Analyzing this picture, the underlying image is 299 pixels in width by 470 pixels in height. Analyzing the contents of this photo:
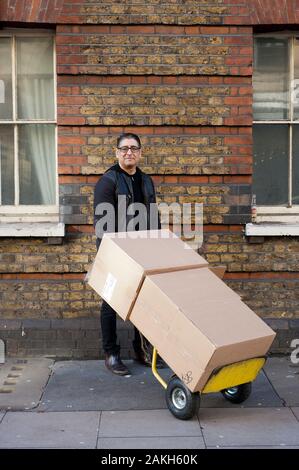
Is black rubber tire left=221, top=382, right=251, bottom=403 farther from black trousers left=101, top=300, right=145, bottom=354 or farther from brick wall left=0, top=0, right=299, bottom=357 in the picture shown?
brick wall left=0, top=0, right=299, bottom=357

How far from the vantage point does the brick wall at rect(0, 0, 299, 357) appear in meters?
5.98

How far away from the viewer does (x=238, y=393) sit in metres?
4.86

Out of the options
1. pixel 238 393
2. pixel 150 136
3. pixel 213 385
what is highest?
pixel 150 136

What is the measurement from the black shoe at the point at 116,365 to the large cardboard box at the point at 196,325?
39.2 inches

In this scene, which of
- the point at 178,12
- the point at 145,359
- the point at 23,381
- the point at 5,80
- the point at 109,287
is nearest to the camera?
the point at 109,287

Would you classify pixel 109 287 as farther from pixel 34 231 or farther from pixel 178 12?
pixel 178 12

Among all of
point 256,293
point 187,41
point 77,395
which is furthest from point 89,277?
point 187,41

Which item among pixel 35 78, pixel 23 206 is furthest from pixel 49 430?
pixel 35 78

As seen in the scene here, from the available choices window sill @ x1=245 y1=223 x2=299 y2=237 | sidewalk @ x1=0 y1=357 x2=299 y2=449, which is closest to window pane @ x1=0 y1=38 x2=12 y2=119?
sidewalk @ x1=0 y1=357 x2=299 y2=449

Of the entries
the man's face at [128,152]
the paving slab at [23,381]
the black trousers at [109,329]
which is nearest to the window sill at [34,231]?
the black trousers at [109,329]

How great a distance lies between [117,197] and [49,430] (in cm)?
188

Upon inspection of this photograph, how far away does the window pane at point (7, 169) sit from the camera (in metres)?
6.26

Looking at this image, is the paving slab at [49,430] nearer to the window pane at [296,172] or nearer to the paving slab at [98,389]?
the paving slab at [98,389]

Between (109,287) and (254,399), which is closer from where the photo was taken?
(109,287)
